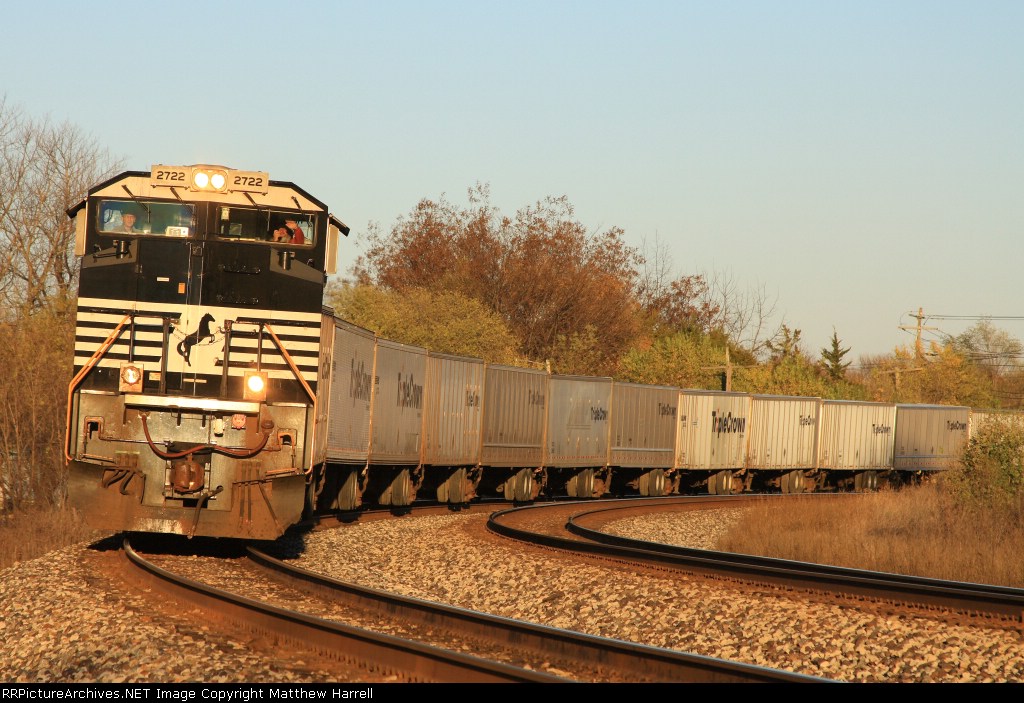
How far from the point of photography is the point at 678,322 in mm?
74688

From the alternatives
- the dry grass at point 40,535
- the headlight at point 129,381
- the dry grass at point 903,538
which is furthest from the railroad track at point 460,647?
the dry grass at point 903,538

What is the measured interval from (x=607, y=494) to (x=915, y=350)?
175 feet

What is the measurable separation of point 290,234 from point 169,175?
1.54 m

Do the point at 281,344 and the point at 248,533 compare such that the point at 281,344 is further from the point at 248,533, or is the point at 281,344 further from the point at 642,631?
the point at 642,631

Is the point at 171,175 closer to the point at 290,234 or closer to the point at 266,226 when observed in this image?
the point at 266,226

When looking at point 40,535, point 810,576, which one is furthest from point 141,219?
point 810,576

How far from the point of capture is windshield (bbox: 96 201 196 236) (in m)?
12.7

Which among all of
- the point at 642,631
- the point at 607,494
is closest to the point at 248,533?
the point at 642,631

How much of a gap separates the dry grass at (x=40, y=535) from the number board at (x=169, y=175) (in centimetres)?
505

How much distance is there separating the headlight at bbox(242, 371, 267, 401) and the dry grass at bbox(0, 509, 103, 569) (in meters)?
4.09

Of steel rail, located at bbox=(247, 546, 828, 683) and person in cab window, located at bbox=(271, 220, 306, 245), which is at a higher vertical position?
person in cab window, located at bbox=(271, 220, 306, 245)

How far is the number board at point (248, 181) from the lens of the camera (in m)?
12.8

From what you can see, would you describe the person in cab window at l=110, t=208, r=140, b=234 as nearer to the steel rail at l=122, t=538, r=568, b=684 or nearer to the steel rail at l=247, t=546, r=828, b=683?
the steel rail at l=122, t=538, r=568, b=684

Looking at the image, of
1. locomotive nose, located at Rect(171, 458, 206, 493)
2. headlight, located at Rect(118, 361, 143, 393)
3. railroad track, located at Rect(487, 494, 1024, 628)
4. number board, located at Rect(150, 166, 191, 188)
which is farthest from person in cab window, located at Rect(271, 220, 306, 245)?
railroad track, located at Rect(487, 494, 1024, 628)
